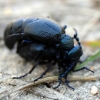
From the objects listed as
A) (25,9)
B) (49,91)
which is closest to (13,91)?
(49,91)

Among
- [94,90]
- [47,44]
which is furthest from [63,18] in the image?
[94,90]

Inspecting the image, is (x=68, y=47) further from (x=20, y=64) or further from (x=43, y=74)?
(x=20, y=64)

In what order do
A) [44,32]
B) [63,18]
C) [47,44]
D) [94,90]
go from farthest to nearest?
[63,18] < [47,44] < [44,32] < [94,90]

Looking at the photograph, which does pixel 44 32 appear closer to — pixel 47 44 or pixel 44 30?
pixel 44 30

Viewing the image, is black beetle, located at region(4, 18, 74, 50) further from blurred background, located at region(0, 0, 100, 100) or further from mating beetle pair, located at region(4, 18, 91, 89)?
blurred background, located at region(0, 0, 100, 100)

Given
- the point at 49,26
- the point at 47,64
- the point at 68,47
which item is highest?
the point at 49,26

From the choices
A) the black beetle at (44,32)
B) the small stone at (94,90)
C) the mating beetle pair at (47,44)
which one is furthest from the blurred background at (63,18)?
the black beetle at (44,32)

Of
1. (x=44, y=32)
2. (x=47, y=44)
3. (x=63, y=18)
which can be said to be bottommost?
(x=63, y=18)
